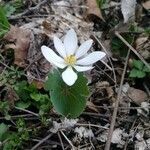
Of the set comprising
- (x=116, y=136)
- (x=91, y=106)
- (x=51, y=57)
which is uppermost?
(x=51, y=57)

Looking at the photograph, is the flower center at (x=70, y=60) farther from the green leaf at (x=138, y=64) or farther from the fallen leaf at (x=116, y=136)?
the green leaf at (x=138, y=64)

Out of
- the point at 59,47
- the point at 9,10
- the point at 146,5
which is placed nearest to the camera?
the point at 59,47

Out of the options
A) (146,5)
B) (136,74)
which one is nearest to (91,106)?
(136,74)

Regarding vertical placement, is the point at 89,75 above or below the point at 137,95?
above

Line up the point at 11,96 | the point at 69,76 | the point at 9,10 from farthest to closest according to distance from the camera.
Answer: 1. the point at 9,10
2. the point at 11,96
3. the point at 69,76

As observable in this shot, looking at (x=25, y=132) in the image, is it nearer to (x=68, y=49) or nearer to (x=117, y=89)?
(x=68, y=49)

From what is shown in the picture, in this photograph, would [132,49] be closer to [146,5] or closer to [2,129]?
[146,5]

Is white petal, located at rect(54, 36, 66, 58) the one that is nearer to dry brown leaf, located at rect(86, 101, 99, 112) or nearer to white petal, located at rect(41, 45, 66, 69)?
white petal, located at rect(41, 45, 66, 69)

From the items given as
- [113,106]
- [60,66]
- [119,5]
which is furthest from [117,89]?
[119,5]
